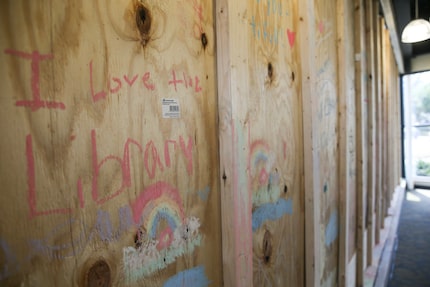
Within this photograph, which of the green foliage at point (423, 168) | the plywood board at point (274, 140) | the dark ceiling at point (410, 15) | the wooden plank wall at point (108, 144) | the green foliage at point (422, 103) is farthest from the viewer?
the green foliage at point (423, 168)

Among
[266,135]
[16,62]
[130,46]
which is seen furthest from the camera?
[266,135]

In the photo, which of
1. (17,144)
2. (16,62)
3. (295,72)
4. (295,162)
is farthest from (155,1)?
(295,162)

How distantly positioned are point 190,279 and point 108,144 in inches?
20.8

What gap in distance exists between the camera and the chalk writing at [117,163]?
1.76 ft

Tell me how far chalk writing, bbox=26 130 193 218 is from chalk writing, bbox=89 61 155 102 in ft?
0.31

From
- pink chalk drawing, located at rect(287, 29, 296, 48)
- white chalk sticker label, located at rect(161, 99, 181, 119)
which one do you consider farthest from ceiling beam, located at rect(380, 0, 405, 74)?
white chalk sticker label, located at rect(161, 99, 181, 119)

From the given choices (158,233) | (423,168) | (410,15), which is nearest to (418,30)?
(410,15)

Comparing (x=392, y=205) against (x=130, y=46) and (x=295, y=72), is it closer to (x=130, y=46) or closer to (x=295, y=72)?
(x=295, y=72)

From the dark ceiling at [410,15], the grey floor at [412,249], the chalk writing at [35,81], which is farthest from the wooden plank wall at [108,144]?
the dark ceiling at [410,15]

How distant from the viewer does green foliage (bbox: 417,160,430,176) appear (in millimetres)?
7363

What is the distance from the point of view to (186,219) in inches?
33.2

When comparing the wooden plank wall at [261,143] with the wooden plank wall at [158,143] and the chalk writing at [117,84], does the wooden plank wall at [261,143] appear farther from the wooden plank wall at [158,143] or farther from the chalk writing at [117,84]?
the chalk writing at [117,84]

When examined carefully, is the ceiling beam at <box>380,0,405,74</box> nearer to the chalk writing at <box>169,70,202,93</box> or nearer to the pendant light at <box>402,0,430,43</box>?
the pendant light at <box>402,0,430,43</box>

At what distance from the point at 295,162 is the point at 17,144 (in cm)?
122
